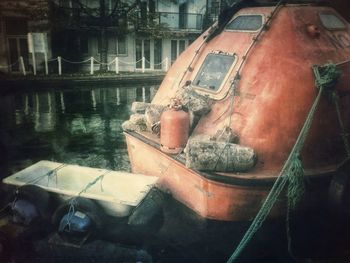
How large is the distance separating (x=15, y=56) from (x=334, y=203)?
17730 millimetres

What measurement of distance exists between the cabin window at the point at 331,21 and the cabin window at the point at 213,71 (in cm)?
162

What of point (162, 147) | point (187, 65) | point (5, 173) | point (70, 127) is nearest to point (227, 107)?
point (162, 147)

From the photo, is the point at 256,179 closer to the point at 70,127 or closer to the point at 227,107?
the point at 227,107

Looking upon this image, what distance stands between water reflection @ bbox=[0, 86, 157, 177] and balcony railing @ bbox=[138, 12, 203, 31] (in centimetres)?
940

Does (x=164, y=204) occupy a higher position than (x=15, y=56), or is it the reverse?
(x=15, y=56)

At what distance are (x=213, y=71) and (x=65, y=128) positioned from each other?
589 centimetres

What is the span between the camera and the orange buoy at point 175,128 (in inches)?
215

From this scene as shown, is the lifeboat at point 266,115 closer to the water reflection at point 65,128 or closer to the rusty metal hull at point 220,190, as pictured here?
the rusty metal hull at point 220,190

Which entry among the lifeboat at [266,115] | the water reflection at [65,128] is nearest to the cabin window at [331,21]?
the lifeboat at [266,115]

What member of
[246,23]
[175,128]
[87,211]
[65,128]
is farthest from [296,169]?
[65,128]

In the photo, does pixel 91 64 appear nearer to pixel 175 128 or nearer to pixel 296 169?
pixel 175 128

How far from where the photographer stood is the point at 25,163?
7973 millimetres

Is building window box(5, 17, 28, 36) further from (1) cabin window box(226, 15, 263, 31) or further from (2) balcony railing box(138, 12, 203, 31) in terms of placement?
(1) cabin window box(226, 15, 263, 31)

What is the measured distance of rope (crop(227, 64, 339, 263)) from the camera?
4.75 metres
